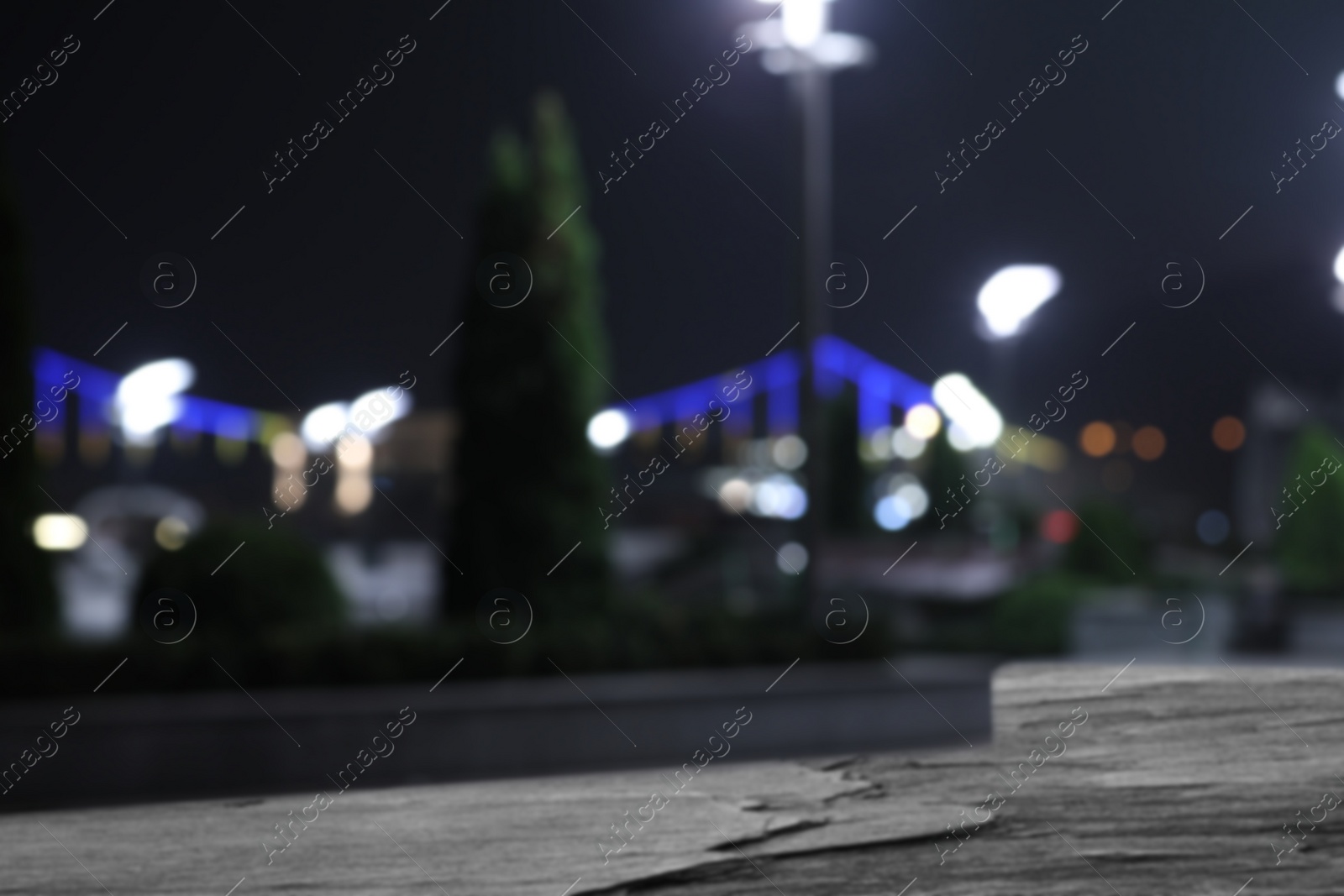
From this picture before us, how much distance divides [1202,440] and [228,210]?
4041 cm

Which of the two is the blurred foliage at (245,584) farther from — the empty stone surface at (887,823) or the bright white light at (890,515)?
the bright white light at (890,515)

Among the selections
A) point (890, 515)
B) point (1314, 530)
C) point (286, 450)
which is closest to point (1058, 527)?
point (1314, 530)

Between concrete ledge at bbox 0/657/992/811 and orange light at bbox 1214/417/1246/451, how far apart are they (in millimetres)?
33869

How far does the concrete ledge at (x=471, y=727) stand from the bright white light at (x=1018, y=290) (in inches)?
172

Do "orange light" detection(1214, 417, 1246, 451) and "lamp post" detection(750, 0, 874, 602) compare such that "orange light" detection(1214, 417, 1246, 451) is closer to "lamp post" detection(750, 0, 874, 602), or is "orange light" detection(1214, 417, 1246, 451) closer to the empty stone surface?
"lamp post" detection(750, 0, 874, 602)

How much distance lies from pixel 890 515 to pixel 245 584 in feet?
59.6

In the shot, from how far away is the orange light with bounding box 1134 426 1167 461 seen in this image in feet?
154

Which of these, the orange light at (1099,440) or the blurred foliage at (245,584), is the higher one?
the orange light at (1099,440)

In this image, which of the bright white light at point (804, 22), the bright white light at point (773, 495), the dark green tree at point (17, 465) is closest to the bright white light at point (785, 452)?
the bright white light at point (773, 495)

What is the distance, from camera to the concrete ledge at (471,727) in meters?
5.87

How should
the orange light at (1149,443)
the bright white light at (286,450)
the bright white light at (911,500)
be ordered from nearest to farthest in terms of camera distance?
the bright white light at (911,500), the bright white light at (286,450), the orange light at (1149,443)

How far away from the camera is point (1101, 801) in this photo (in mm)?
1571

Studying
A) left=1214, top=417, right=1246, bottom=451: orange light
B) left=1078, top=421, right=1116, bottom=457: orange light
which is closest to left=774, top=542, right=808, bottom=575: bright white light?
left=1214, top=417, right=1246, bottom=451: orange light

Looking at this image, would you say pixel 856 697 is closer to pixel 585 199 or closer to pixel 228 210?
pixel 585 199
